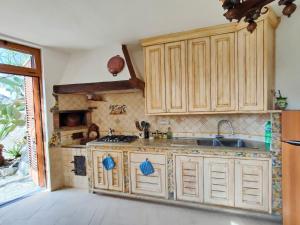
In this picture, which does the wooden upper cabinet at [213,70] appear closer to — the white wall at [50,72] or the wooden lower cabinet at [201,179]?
the wooden lower cabinet at [201,179]

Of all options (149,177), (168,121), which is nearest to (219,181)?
(149,177)

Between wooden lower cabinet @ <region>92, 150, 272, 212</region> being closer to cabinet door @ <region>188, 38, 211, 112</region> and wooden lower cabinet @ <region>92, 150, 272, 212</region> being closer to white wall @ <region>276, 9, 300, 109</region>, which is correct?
cabinet door @ <region>188, 38, 211, 112</region>

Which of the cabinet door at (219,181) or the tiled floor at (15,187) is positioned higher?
the cabinet door at (219,181)

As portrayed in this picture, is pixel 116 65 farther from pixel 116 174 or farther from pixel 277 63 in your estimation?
pixel 277 63

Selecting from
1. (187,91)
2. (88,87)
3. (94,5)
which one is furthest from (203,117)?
(94,5)

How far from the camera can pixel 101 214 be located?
108 inches

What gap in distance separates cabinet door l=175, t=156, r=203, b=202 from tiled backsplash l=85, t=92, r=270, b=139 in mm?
680

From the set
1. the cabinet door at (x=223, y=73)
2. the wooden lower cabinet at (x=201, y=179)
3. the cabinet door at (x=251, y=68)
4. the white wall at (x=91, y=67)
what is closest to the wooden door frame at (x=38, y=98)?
the white wall at (x=91, y=67)

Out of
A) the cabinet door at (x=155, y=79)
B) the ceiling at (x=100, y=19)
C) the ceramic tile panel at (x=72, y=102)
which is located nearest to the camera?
the ceiling at (x=100, y=19)

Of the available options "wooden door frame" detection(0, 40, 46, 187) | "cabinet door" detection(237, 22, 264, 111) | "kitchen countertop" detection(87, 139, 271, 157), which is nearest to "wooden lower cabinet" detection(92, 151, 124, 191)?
"kitchen countertop" detection(87, 139, 271, 157)

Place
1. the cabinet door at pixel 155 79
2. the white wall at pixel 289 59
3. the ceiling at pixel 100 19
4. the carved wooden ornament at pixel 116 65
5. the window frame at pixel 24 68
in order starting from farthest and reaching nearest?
the carved wooden ornament at pixel 116 65 < the cabinet door at pixel 155 79 < the window frame at pixel 24 68 < the white wall at pixel 289 59 < the ceiling at pixel 100 19

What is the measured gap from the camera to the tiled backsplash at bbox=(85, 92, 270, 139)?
298cm

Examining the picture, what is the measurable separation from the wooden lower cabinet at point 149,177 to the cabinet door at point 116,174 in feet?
0.62

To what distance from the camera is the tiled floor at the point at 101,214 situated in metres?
2.53
